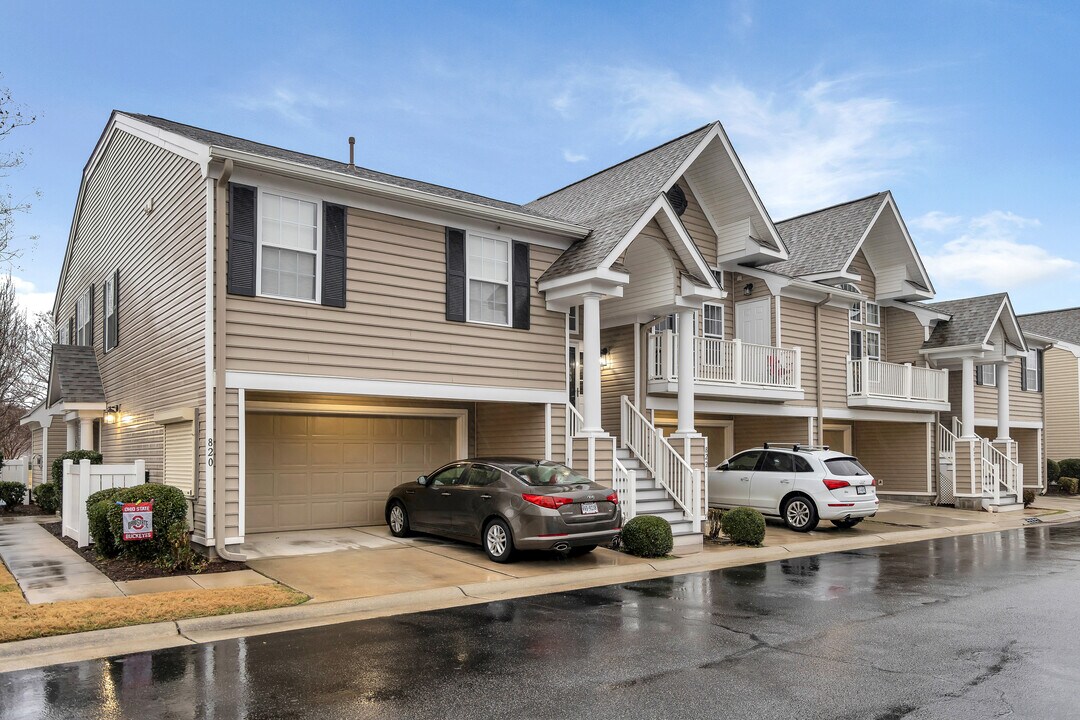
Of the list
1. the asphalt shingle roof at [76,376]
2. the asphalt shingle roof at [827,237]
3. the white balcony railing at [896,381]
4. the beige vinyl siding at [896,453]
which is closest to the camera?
the asphalt shingle roof at [76,376]

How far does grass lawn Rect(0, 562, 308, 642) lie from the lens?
759cm

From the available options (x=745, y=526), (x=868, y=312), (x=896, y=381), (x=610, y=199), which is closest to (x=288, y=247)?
(x=610, y=199)

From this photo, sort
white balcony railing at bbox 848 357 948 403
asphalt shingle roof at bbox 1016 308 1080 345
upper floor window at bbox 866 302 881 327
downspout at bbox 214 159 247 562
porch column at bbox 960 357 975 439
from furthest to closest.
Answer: asphalt shingle roof at bbox 1016 308 1080 345 → upper floor window at bbox 866 302 881 327 → porch column at bbox 960 357 975 439 → white balcony railing at bbox 848 357 948 403 → downspout at bbox 214 159 247 562

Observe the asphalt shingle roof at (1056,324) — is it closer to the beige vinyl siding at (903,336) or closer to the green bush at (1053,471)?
the green bush at (1053,471)

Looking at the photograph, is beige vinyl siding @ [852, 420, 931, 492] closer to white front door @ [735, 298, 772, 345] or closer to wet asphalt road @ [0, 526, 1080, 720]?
white front door @ [735, 298, 772, 345]

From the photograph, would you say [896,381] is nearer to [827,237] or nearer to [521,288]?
[827,237]

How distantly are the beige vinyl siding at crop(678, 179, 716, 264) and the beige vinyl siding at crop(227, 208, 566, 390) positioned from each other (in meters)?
6.00

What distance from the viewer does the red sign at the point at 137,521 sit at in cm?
1038

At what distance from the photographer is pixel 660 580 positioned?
11281 mm

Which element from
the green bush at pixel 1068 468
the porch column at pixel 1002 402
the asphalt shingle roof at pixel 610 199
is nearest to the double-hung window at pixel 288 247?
the asphalt shingle roof at pixel 610 199

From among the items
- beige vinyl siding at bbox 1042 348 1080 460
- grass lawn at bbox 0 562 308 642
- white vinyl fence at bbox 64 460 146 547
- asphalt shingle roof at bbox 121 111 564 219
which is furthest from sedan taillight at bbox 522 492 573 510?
beige vinyl siding at bbox 1042 348 1080 460

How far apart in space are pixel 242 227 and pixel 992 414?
25422mm

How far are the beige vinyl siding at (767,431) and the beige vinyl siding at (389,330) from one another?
9.17 m

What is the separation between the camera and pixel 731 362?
61.2 ft
